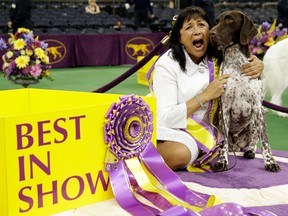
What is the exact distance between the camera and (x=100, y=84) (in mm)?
8016

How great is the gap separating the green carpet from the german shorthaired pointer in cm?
106

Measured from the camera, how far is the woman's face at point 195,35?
10.0ft

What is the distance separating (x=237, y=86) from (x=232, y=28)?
0.36 m

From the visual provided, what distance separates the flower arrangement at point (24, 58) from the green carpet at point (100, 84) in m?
1.29

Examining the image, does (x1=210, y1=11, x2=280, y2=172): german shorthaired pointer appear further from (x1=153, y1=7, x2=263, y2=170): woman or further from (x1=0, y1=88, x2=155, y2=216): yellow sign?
(x1=0, y1=88, x2=155, y2=216): yellow sign

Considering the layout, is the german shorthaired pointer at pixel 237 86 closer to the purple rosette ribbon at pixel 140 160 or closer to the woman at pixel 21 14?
the purple rosette ribbon at pixel 140 160

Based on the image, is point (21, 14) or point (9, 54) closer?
point (9, 54)

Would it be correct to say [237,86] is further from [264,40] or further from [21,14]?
[21,14]

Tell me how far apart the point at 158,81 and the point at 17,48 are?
3210mm

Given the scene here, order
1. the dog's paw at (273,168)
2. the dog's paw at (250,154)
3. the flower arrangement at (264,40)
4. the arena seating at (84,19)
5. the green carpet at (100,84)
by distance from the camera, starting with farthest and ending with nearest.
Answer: the arena seating at (84,19)
the flower arrangement at (264,40)
the green carpet at (100,84)
the dog's paw at (250,154)
the dog's paw at (273,168)

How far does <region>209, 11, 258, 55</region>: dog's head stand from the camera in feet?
9.86

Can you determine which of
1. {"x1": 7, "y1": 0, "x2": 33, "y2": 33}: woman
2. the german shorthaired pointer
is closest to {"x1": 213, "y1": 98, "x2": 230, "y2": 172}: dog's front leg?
the german shorthaired pointer

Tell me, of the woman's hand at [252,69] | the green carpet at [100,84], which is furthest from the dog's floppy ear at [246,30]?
the green carpet at [100,84]

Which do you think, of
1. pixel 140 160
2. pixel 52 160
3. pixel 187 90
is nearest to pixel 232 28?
pixel 187 90
